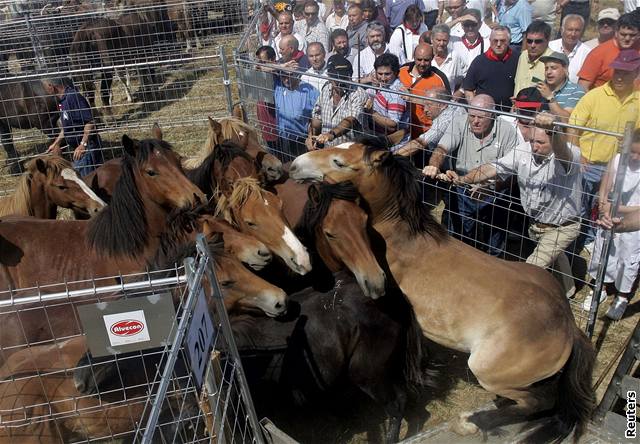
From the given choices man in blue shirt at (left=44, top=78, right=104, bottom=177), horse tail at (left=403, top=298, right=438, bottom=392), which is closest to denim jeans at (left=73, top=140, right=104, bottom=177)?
man in blue shirt at (left=44, top=78, right=104, bottom=177)

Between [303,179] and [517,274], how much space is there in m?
1.74

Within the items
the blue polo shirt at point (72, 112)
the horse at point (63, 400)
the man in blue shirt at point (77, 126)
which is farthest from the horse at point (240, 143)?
the horse at point (63, 400)

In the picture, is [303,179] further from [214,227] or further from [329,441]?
[329,441]

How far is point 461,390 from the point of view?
15.5 feet

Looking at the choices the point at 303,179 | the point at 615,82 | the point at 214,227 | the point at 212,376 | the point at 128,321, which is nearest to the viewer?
the point at 128,321

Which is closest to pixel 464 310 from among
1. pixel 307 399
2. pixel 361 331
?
pixel 361 331

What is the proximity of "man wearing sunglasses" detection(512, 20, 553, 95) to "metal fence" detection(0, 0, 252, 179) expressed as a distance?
13.6 feet

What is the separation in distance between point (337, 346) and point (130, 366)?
1448 mm

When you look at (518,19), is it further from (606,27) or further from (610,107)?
(610,107)

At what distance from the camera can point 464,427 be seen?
407 centimetres

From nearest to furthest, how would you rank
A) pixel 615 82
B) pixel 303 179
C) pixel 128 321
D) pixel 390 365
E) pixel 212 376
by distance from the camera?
pixel 128 321
pixel 212 376
pixel 390 365
pixel 303 179
pixel 615 82

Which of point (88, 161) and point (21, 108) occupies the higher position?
point (21, 108)

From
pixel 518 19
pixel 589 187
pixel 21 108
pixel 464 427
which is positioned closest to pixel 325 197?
pixel 464 427

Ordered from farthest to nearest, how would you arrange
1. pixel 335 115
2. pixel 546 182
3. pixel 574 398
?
pixel 335 115, pixel 546 182, pixel 574 398
